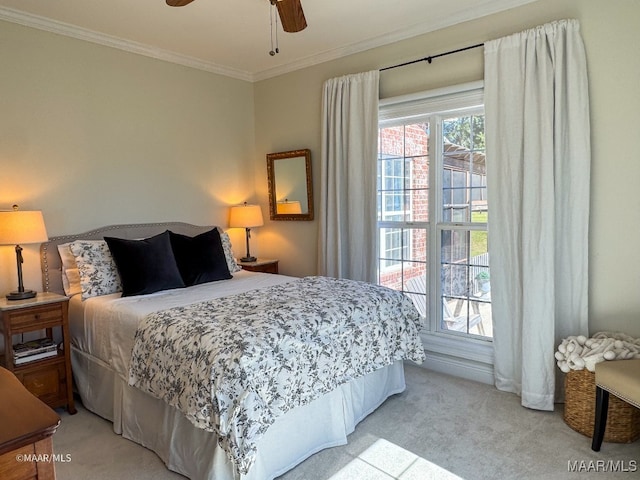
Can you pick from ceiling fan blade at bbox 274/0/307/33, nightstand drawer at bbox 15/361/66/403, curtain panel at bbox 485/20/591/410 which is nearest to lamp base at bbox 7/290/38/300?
nightstand drawer at bbox 15/361/66/403

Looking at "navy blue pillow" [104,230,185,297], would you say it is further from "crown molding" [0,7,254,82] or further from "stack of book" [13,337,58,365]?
"crown molding" [0,7,254,82]

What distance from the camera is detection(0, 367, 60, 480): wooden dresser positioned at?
985mm

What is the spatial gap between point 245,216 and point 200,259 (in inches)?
38.9

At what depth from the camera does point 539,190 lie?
2.84 m

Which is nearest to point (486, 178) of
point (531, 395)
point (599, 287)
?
point (599, 287)

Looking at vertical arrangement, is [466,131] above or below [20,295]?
above

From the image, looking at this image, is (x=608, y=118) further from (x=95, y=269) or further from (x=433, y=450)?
(x=95, y=269)

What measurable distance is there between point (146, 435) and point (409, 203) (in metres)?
2.64

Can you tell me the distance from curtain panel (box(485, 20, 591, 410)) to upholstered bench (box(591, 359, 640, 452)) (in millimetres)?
476

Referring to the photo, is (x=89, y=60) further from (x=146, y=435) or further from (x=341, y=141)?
(x=146, y=435)

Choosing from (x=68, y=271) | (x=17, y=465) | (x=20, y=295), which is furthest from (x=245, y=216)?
(x=17, y=465)

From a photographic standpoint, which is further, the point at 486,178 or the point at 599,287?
the point at 486,178

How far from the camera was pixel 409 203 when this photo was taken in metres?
3.76

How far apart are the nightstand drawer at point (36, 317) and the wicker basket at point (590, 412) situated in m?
3.34
